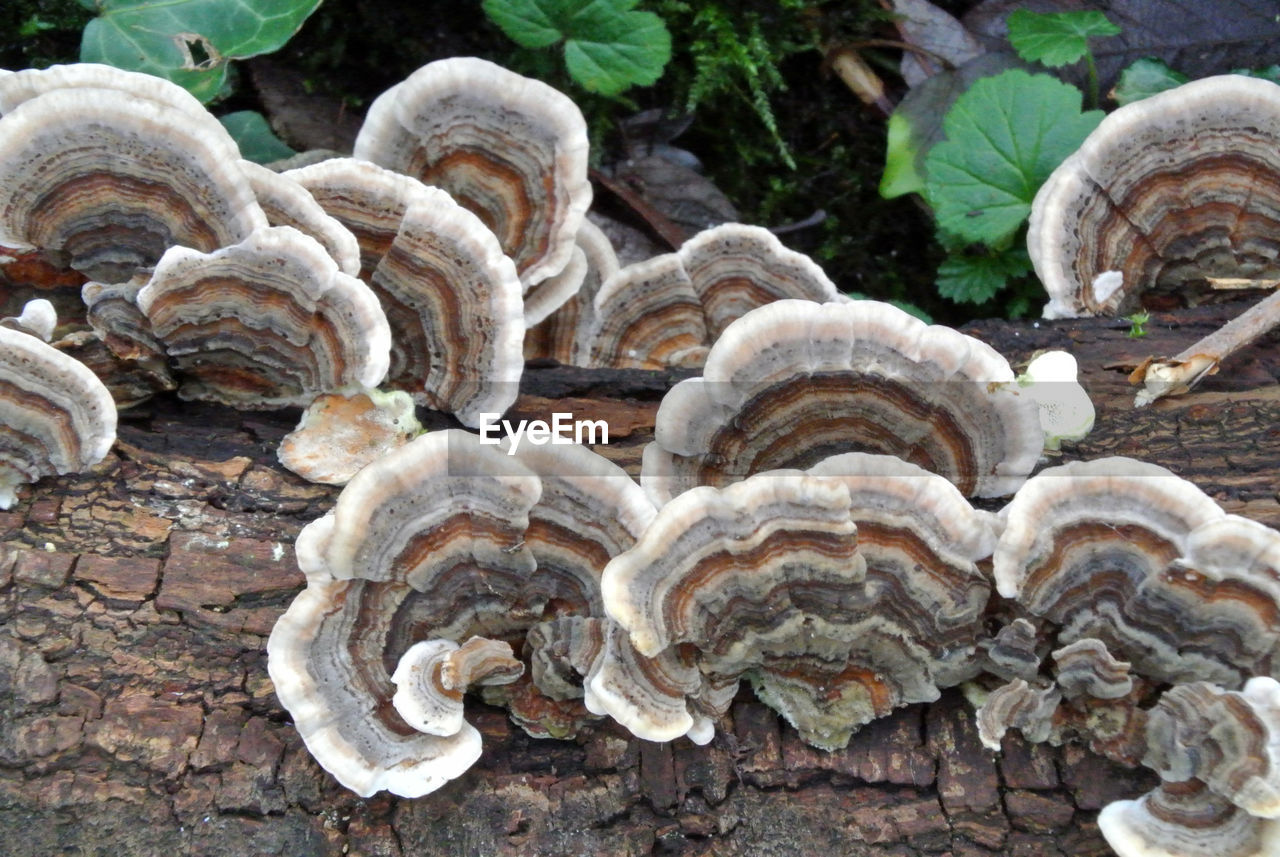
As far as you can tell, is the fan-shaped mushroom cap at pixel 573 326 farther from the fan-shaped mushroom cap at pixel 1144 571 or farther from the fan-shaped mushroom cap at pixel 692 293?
the fan-shaped mushroom cap at pixel 1144 571

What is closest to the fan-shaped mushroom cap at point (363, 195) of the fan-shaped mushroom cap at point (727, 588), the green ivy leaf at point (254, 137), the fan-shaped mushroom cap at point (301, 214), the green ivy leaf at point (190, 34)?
the fan-shaped mushroom cap at point (301, 214)

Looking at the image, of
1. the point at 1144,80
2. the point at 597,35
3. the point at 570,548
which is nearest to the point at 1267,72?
the point at 1144,80

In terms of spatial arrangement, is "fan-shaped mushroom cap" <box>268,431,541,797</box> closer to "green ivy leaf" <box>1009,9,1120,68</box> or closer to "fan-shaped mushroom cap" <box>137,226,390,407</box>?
"fan-shaped mushroom cap" <box>137,226,390,407</box>

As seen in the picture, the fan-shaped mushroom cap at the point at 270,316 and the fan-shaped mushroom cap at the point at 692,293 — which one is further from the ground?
the fan-shaped mushroom cap at the point at 692,293

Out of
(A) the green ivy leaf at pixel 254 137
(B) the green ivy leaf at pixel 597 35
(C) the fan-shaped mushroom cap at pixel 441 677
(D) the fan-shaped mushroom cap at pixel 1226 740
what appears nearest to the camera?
(D) the fan-shaped mushroom cap at pixel 1226 740

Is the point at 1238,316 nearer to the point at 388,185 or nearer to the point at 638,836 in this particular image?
the point at 638,836

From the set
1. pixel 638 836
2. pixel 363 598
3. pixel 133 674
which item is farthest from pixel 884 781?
pixel 133 674

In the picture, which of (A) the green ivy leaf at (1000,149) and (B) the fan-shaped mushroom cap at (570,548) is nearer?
(B) the fan-shaped mushroom cap at (570,548)
